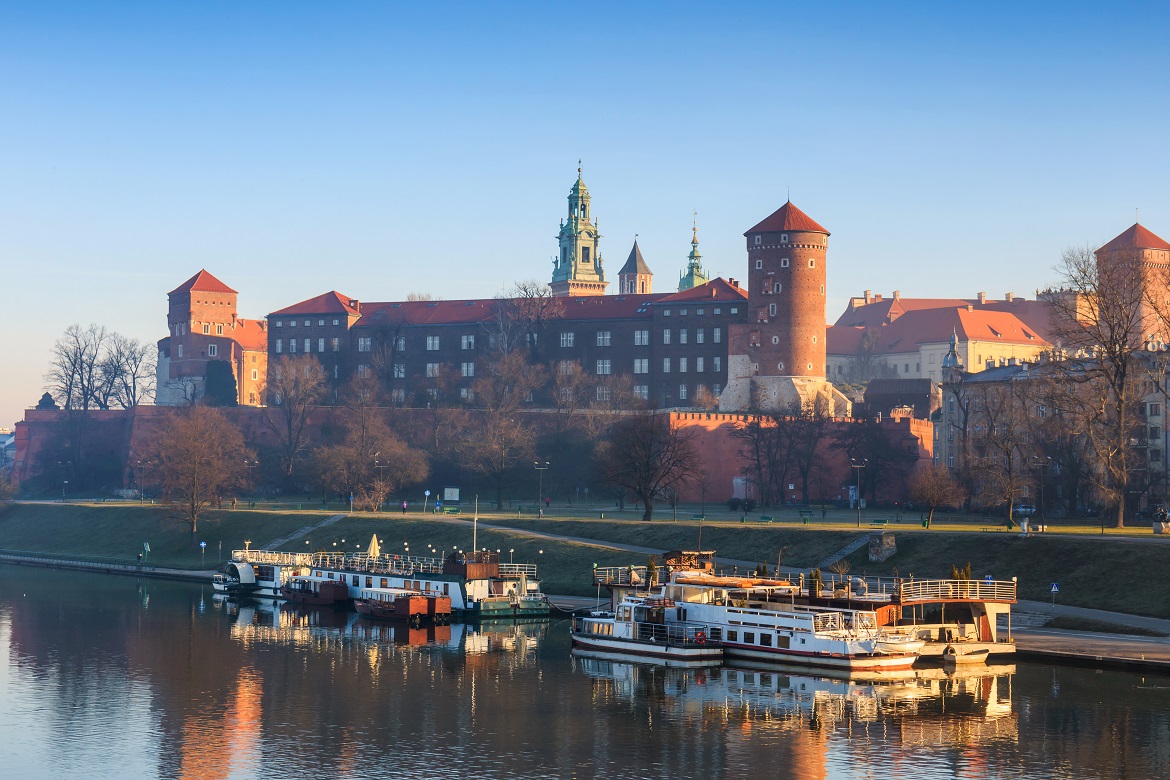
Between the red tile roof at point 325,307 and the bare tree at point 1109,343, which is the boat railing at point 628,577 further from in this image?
the red tile roof at point 325,307

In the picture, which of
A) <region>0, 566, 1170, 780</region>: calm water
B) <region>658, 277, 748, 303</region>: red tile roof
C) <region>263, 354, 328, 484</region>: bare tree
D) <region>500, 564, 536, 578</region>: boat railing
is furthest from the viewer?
<region>658, 277, 748, 303</region>: red tile roof

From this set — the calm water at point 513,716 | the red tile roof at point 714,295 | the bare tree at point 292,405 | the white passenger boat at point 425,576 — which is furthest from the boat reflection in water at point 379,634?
the red tile roof at point 714,295

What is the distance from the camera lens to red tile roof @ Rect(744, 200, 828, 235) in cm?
13362

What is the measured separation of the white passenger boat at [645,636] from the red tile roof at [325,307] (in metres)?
107

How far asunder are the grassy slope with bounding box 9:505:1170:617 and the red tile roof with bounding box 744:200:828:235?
167ft

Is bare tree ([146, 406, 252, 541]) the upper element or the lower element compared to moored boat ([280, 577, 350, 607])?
upper

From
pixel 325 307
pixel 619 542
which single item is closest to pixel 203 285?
pixel 325 307

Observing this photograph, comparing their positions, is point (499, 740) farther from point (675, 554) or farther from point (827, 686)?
point (675, 554)

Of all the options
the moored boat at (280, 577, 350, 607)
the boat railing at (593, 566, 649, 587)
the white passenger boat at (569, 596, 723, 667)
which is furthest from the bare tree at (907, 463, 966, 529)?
the moored boat at (280, 577, 350, 607)

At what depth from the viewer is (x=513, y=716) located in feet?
148

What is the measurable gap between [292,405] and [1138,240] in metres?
86.5

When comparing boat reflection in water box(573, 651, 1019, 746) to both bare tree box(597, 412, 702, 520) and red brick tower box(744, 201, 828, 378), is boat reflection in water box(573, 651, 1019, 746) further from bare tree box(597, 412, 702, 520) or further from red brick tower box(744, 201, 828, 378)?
red brick tower box(744, 201, 828, 378)

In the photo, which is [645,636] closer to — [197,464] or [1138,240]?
[197,464]

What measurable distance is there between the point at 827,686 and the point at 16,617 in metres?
40.5
